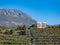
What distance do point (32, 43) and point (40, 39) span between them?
0.74 m

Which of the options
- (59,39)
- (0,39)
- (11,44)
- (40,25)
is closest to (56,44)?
(59,39)

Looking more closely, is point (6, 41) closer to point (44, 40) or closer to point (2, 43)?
point (2, 43)

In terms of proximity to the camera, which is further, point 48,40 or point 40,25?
point 40,25

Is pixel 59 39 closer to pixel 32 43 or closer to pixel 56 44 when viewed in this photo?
pixel 56 44

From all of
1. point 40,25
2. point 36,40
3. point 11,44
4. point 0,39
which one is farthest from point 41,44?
point 40,25

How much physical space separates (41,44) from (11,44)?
1915mm

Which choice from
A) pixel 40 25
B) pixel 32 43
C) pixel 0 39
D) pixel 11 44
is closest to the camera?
pixel 32 43

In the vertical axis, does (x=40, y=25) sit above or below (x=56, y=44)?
above

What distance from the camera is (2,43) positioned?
15359 mm

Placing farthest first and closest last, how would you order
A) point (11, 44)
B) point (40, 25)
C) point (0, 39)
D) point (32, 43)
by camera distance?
1. point (40, 25)
2. point (0, 39)
3. point (11, 44)
4. point (32, 43)

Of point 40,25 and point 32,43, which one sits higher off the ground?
point 40,25

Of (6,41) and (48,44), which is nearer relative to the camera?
(48,44)

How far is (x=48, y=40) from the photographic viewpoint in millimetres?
14273

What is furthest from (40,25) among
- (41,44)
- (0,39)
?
(41,44)
